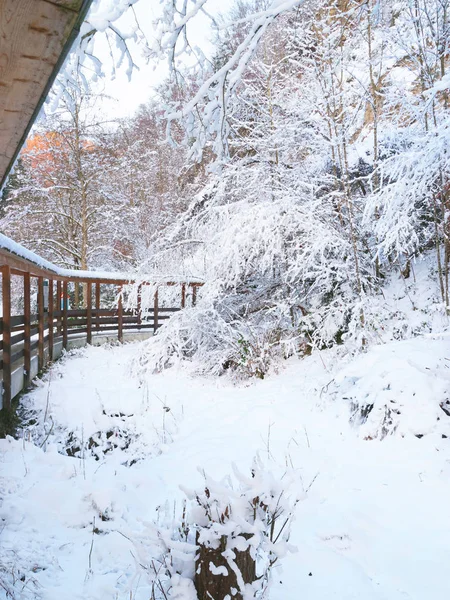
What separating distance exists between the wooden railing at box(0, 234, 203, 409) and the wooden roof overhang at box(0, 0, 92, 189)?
338 centimetres

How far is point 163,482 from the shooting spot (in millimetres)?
4102

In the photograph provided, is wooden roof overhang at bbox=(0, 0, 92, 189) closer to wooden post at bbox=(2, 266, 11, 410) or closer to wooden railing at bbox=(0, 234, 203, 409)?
wooden railing at bbox=(0, 234, 203, 409)

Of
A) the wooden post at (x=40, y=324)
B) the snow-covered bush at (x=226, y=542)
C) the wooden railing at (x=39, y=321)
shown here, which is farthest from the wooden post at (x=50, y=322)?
the snow-covered bush at (x=226, y=542)

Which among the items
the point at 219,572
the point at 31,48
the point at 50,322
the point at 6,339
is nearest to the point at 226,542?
the point at 219,572

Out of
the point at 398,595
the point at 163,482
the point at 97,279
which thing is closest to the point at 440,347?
the point at 398,595

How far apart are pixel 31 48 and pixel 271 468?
12.6 ft

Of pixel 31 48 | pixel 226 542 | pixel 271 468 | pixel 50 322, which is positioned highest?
pixel 31 48

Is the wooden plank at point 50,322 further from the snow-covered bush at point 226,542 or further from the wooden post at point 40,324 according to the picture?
the snow-covered bush at point 226,542

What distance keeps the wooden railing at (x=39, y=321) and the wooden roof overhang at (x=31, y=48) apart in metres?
3.38

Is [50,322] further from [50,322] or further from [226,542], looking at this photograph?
[226,542]

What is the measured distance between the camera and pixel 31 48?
1190 mm

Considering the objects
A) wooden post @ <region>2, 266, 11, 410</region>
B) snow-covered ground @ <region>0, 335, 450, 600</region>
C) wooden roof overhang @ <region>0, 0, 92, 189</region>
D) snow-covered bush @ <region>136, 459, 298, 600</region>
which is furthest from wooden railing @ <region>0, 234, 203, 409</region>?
snow-covered bush @ <region>136, 459, 298, 600</region>

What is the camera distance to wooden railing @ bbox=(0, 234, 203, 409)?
4812 mm

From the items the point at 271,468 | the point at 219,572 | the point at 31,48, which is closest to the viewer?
the point at 31,48
